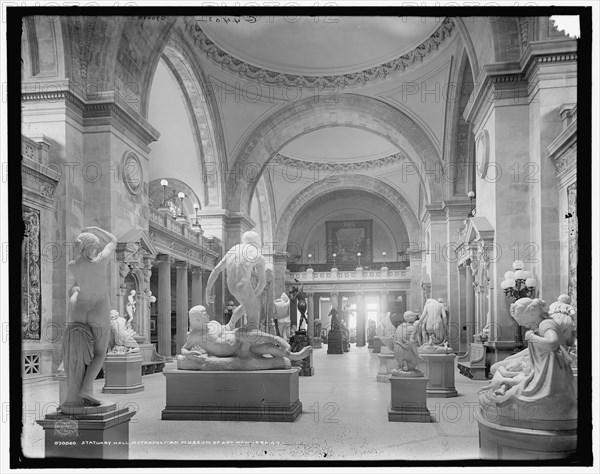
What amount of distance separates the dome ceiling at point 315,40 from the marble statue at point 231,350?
12586 mm

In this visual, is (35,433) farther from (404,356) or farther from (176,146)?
(176,146)

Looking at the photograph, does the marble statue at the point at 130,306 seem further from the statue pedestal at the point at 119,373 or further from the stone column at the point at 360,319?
the stone column at the point at 360,319

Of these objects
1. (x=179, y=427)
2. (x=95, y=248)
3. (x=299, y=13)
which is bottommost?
(x=179, y=427)

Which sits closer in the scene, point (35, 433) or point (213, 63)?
point (35, 433)

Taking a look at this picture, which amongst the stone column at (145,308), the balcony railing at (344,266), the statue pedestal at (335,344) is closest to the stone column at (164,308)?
the stone column at (145,308)

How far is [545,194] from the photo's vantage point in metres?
10.4

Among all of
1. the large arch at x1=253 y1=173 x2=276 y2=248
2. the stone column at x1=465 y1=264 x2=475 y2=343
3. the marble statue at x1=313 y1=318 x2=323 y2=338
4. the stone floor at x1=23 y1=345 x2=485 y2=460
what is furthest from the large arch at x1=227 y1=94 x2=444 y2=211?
the stone floor at x1=23 y1=345 x2=485 y2=460

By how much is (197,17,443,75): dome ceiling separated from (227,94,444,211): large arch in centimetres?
241

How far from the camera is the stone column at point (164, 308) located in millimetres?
19078

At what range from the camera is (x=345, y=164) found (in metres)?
34.1

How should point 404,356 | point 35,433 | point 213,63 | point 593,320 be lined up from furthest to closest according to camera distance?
point 213,63
point 404,356
point 35,433
point 593,320

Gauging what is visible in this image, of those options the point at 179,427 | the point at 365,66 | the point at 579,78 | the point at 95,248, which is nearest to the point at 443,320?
the point at 179,427

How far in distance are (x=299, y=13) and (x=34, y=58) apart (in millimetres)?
8211

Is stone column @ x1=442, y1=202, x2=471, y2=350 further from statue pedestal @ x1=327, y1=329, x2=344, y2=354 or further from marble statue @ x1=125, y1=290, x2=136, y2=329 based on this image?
marble statue @ x1=125, y1=290, x2=136, y2=329
